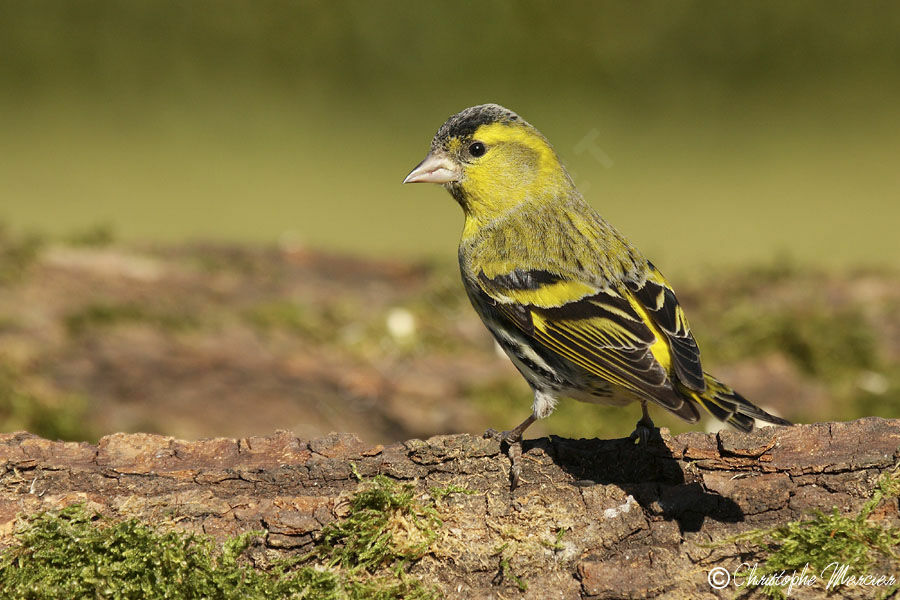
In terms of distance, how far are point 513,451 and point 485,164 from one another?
4.18ft

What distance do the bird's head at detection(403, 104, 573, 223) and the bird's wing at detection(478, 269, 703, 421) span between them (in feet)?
1.37

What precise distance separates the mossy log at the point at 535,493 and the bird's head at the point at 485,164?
112 cm

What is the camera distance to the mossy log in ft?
6.05

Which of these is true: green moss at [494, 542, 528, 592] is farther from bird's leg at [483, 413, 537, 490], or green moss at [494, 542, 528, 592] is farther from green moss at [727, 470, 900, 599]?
green moss at [727, 470, 900, 599]

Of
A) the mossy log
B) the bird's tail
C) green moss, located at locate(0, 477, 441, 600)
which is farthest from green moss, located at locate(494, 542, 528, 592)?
the bird's tail

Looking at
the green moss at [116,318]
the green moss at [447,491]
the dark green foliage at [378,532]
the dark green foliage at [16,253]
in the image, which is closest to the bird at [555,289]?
the green moss at [447,491]

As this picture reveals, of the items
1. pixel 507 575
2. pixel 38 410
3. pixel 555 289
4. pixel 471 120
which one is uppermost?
pixel 471 120

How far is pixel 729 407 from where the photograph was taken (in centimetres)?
204

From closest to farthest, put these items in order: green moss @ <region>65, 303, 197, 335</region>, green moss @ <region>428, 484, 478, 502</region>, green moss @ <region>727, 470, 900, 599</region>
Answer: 1. green moss @ <region>727, 470, 900, 599</region>
2. green moss @ <region>428, 484, 478, 502</region>
3. green moss @ <region>65, 303, 197, 335</region>

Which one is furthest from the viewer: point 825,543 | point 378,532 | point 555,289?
point 555,289

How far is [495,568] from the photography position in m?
1.86

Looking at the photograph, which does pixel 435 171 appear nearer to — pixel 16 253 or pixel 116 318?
pixel 116 318

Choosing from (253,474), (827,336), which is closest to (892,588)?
(253,474)

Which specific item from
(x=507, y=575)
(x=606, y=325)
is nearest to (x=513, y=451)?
(x=507, y=575)
